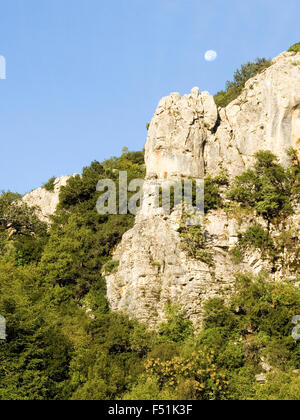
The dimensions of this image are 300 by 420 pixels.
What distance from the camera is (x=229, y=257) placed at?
3375 cm

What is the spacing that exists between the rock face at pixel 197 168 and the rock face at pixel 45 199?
11.5 m

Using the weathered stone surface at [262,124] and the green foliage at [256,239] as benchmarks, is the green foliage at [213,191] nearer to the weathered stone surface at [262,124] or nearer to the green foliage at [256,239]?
the weathered stone surface at [262,124]

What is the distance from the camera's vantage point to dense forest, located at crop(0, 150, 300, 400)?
2642 cm

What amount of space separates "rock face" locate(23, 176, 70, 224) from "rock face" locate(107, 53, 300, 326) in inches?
452

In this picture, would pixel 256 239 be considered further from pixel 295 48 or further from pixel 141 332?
pixel 295 48

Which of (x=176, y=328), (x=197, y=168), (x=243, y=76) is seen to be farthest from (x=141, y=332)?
(x=243, y=76)

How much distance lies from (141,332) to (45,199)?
2201 centimetres

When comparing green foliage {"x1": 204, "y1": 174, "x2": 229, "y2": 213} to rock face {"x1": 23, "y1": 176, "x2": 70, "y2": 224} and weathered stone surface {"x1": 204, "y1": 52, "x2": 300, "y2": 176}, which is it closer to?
weathered stone surface {"x1": 204, "y1": 52, "x2": 300, "y2": 176}

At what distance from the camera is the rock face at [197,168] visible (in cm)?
3192

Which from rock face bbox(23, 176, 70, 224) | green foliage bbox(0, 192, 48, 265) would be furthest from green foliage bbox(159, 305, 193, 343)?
rock face bbox(23, 176, 70, 224)
